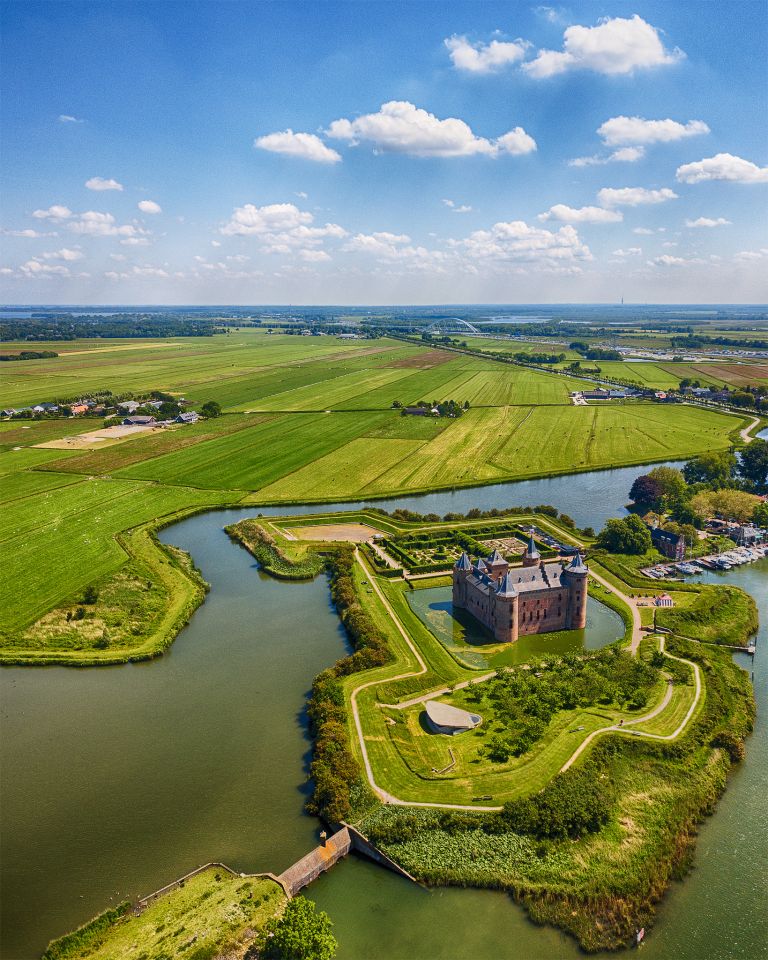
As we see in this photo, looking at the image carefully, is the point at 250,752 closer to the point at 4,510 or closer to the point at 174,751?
the point at 174,751

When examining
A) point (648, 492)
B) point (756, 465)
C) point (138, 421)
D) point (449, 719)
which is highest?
point (138, 421)

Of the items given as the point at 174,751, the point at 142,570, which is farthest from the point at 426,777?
the point at 142,570

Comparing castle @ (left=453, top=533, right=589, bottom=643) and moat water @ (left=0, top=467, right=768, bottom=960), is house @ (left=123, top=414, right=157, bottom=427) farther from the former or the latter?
castle @ (left=453, top=533, right=589, bottom=643)

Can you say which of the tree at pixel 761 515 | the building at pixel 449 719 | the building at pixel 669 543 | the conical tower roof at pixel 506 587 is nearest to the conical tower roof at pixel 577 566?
the conical tower roof at pixel 506 587

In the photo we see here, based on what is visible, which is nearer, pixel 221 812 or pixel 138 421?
pixel 221 812

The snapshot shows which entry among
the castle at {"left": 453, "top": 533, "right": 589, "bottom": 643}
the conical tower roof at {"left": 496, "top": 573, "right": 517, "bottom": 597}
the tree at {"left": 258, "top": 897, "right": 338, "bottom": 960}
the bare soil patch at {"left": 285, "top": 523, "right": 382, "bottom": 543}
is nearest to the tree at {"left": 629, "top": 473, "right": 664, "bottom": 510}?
the castle at {"left": 453, "top": 533, "right": 589, "bottom": 643}

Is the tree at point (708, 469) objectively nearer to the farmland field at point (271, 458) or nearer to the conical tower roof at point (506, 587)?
the farmland field at point (271, 458)

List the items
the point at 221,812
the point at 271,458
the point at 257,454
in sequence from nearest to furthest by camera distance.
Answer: the point at 221,812, the point at 271,458, the point at 257,454

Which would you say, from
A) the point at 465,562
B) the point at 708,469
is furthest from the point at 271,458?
the point at 708,469

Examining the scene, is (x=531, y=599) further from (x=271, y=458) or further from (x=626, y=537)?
(x=271, y=458)
